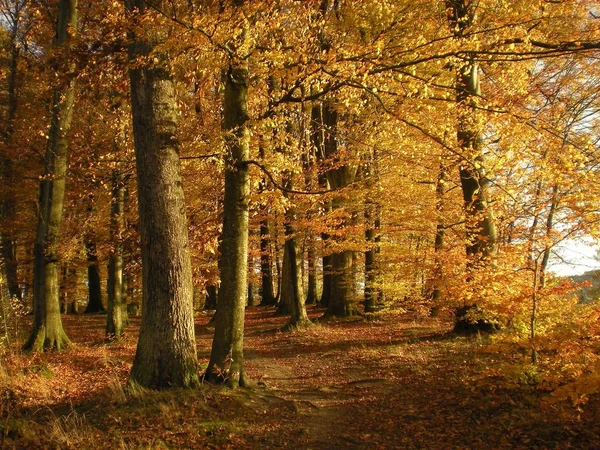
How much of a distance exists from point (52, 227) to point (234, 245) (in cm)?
679

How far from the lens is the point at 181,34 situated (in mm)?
6027

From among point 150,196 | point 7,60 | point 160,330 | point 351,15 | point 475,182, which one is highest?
point 7,60

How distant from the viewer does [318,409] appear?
676cm

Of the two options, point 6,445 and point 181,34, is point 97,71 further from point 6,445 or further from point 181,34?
point 6,445

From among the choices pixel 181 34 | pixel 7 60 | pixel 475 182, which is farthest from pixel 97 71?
pixel 7 60

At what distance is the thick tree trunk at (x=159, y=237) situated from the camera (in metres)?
6.23

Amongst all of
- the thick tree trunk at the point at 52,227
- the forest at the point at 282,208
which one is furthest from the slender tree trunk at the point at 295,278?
the thick tree trunk at the point at 52,227

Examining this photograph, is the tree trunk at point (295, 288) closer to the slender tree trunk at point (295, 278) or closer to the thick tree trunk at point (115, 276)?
the slender tree trunk at point (295, 278)

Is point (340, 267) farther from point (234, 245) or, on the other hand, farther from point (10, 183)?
point (10, 183)

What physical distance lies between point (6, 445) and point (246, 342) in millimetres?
8997

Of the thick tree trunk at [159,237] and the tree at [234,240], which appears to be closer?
the thick tree trunk at [159,237]

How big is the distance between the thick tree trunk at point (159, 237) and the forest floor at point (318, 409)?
438mm

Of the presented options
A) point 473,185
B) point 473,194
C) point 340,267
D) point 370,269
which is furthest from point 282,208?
point 370,269

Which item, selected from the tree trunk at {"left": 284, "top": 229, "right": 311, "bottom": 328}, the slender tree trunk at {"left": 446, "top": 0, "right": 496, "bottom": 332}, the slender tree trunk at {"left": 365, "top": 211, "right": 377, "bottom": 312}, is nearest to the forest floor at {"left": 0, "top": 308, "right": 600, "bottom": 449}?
the slender tree trunk at {"left": 446, "top": 0, "right": 496, "bottom": 332}
